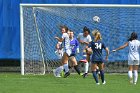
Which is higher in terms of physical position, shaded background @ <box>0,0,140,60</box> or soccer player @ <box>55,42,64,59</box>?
shaded background @ <box>0,0,140,60</box>

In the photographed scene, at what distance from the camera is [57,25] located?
2691cm

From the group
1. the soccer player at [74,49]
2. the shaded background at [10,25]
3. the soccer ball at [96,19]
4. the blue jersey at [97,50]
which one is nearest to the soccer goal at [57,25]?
the soccer ball at [96,19]

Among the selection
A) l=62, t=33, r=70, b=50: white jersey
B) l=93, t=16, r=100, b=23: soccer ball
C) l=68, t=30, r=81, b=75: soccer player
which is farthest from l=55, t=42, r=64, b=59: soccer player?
l=93, t=16, r=100, b=23: soccer ball

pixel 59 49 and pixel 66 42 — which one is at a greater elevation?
pixel 66 42

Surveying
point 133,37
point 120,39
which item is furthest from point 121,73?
point 133,37

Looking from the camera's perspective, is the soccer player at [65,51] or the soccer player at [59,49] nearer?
the soccer player at [65,51]

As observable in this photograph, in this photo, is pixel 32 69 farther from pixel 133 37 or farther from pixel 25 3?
pixel 133 37

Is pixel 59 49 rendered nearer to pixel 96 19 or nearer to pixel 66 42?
pixel 66 42

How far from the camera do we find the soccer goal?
85.0 ft

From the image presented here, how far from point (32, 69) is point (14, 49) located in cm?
237

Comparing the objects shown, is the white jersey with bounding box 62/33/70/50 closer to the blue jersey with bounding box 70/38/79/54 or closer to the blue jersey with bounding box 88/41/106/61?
the blue jersey with bounding box 70/38/79/54

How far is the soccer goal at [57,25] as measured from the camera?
25.9 meters

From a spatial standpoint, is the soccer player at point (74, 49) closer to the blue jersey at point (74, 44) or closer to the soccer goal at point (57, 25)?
the blue jersey at point (74, 44)

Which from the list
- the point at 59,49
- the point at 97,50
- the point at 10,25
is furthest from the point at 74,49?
the point at 10,25
